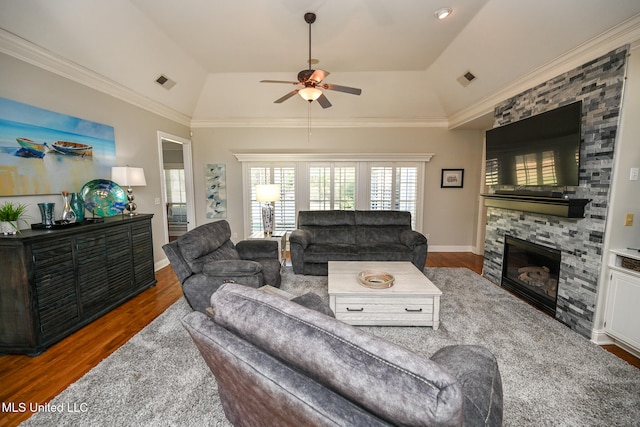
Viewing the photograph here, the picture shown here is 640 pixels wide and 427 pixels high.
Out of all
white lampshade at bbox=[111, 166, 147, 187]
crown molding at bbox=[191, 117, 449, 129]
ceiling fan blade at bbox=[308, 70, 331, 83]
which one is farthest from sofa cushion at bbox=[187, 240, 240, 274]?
crown molding at bbox=[191, 117, 449, 129]

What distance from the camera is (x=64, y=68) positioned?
9.12 feet

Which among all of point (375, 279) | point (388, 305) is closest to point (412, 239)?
point (375, 279)

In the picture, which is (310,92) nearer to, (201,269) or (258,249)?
(258,249)

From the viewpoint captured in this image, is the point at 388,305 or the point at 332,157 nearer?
the point at 388,305

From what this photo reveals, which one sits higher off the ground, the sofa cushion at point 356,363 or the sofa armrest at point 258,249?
the sofa cushion at point 356,363

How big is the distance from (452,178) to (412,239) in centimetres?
248

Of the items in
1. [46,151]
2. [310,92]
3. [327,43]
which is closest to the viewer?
[46,151]

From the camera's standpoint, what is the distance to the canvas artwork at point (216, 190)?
563 centimetres

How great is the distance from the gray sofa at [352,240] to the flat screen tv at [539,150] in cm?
146

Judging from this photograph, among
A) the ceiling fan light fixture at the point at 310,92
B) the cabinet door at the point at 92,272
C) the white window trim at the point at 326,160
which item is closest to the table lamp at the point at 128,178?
the cabinet door at the point at 92,272

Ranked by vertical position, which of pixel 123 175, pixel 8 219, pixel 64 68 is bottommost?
pixel 8 219

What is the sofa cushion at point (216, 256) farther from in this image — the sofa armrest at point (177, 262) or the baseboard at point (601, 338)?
the baseboard at point (601, 338)

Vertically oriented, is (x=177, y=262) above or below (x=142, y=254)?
above

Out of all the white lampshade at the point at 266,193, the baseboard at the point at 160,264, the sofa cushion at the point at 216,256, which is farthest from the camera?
the baseboard at the point at 160,264
